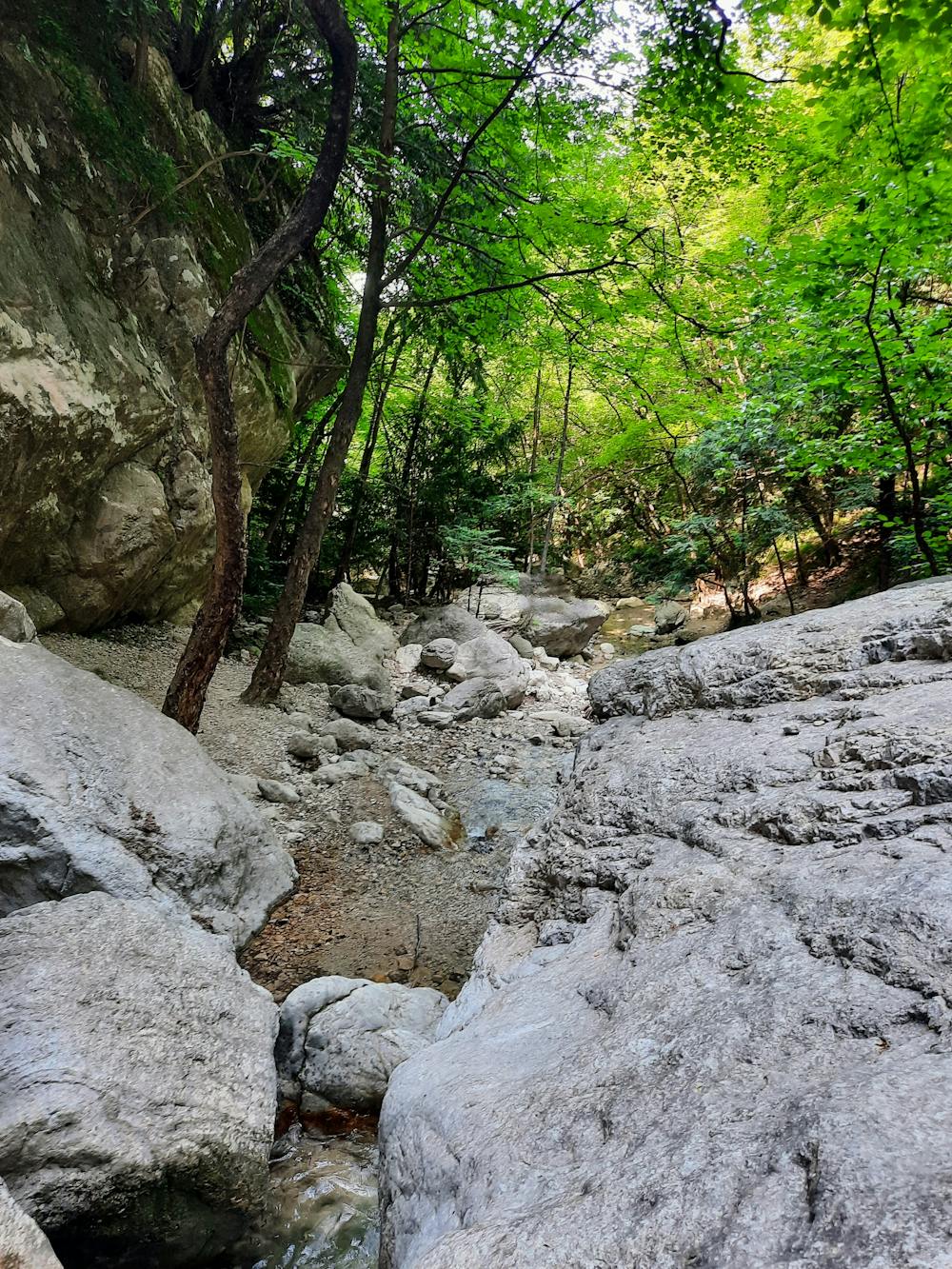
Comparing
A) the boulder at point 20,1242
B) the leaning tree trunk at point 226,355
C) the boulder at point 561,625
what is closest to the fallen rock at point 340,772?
the leaning tree trunk at point 226,355

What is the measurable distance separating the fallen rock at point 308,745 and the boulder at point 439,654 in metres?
3.67

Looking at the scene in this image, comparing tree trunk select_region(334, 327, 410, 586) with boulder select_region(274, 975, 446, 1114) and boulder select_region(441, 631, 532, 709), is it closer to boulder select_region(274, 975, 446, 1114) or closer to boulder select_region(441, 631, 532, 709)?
boulder select_region(441, 631, 532, 709)

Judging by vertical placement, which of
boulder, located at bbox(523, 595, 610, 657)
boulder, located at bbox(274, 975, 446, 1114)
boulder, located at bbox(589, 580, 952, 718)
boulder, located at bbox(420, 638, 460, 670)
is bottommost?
boulder, located at bbox(274, 975, 446, 1114)

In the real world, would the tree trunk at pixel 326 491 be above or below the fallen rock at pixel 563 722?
above

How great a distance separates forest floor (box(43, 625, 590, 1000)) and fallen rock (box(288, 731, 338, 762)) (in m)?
0.11

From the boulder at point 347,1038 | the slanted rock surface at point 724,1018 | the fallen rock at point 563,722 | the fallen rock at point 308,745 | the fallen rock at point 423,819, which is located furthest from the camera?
the fallen rock at point 563,722

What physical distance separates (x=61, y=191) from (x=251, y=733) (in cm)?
536

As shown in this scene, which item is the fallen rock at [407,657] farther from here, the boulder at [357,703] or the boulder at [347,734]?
the boulder at [347,734]

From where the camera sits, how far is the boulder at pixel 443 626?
37.3 ft

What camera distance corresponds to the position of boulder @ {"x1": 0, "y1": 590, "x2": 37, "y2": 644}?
4.30 meters

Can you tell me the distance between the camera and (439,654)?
1054cm

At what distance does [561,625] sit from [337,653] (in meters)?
6.23

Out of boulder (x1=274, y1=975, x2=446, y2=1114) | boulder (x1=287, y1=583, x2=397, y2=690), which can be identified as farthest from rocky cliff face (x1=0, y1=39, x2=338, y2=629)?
boulder (x1=274, y1=975, x2=446, y2=1114)

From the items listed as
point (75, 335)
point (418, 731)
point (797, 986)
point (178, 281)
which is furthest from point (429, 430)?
point (797, 986)
